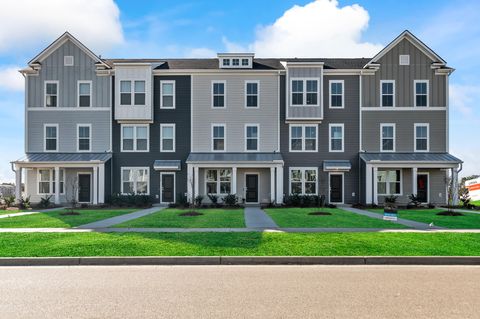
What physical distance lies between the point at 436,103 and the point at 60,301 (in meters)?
27.9

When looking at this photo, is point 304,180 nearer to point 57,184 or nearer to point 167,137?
point 167,137

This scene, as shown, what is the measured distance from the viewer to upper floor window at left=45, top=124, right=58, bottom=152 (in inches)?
1077

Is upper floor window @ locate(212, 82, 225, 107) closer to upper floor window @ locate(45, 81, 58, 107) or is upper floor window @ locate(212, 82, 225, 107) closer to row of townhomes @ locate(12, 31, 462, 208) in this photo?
row of townhomes @ locate(12, 31, 462, 208)

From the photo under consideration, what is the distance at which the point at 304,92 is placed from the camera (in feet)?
87.0

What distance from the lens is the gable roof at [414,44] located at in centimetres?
2686

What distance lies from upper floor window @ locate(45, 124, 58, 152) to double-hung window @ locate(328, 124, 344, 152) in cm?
2017

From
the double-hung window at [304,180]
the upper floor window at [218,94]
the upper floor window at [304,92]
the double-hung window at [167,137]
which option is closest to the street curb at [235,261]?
the double-hung window at [304,180]

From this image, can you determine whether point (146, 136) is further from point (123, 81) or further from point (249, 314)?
point (249, 314)

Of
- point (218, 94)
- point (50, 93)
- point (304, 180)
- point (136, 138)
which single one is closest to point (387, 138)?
point (304, 180)

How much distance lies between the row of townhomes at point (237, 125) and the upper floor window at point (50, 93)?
83mm

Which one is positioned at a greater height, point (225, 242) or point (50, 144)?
point (50, 144)

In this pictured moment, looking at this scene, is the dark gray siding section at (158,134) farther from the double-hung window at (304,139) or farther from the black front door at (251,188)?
the double-hung window at (304,139)

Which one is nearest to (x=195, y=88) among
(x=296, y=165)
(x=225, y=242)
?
(x=296, y=165)

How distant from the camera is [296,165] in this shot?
88.5ft
